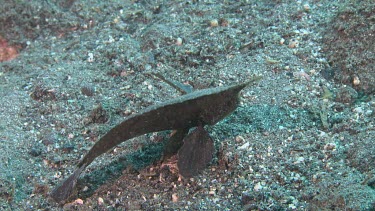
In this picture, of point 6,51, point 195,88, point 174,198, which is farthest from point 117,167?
point 6,51

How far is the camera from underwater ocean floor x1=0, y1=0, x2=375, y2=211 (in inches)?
145

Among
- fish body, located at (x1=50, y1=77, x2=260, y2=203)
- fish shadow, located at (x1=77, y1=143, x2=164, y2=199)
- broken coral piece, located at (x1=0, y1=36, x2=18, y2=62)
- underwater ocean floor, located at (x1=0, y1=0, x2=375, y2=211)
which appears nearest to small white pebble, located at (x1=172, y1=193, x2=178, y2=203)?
underwater ocean floor, located at (x1=0, y1=0, x2=375, y2=211)

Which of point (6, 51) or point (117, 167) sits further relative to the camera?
point (6, 51)

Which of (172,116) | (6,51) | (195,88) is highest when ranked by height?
(172,116)

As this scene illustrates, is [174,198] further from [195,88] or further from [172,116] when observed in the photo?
[195,88]

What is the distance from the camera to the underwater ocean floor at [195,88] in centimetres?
369

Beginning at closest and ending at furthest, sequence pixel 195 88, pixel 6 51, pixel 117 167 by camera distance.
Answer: pixel 117 167, pixel 195 88, pixel 6 51

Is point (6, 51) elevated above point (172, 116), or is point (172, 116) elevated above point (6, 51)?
point (172, 116)

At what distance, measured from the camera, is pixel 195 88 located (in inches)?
195

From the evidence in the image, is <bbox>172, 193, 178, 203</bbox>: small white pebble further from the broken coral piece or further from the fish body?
the broken coral piece

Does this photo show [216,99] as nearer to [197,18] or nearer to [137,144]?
[137,144]

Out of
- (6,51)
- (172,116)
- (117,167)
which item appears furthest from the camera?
(6,51)

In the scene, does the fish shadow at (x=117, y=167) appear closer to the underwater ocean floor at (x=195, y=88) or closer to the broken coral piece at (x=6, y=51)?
the underwater ocean floor at (x=195, y=88)

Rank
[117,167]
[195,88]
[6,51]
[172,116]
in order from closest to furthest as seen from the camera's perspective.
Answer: [172,116] → [117,167] → [195,88] → [6,51]
